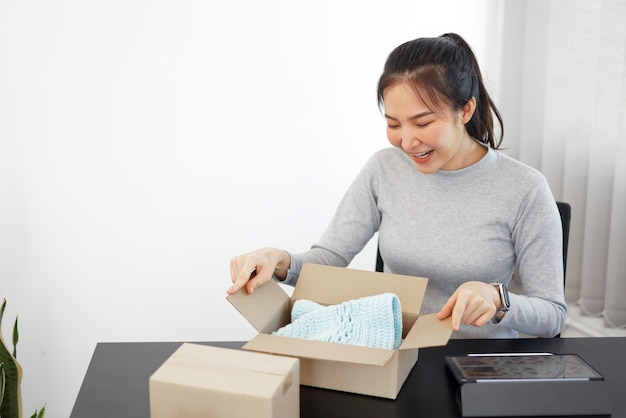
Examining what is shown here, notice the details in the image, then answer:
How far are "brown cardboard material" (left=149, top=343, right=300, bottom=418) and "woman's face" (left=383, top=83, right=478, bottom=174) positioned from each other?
738 millimetres

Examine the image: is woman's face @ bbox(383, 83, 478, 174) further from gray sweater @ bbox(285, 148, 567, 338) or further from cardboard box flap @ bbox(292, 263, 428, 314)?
cardboard box flap @ bbox(292, 263, 428, 314)

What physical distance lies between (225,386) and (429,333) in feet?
1.17

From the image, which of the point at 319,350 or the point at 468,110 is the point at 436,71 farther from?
the point at 319,350

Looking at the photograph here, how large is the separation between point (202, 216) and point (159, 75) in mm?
525

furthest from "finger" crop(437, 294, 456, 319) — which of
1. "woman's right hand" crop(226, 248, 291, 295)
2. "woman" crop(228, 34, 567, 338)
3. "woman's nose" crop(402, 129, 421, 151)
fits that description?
"woman's nose" crop(402, 129, 421, 151)

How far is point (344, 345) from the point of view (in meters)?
1.11

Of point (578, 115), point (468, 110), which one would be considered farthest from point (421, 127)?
point (578, 115)

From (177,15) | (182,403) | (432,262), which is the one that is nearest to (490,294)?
(432,262)

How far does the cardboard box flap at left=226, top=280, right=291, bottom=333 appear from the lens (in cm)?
122

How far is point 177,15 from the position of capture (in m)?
2.45

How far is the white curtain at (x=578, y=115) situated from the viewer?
2186 millimetres

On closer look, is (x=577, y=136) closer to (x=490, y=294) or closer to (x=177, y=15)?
(x=490, y=294)

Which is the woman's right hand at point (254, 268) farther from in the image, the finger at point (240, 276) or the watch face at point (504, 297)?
the watch face at point (504, 297)

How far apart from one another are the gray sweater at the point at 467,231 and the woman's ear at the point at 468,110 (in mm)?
121
